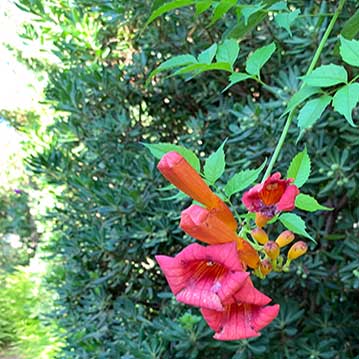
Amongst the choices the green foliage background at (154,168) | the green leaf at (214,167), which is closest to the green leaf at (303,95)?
the green leaf at (214,167)

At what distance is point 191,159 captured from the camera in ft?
2.04

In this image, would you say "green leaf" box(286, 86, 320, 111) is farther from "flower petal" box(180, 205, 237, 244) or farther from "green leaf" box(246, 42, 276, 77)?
"flower petal" box(180, 205, 237, 244)

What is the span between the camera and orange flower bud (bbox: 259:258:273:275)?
0.53 metres

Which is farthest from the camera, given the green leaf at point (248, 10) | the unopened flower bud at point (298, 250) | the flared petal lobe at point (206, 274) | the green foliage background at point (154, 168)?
the green foliage background at point (154, 168)

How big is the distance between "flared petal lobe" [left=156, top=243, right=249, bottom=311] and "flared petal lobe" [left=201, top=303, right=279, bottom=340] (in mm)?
27

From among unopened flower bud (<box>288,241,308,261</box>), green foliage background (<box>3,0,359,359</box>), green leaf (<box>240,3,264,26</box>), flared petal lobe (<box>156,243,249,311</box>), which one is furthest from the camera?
green foliage background (<box>3,0,359,359</box>)

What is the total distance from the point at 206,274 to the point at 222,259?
1.4 inches

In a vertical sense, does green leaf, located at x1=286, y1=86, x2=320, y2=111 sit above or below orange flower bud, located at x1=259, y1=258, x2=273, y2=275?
above

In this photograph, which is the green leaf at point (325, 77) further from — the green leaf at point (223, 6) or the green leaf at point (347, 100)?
the green leaf at point (223, 6)

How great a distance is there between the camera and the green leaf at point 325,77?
0.63m

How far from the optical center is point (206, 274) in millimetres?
493

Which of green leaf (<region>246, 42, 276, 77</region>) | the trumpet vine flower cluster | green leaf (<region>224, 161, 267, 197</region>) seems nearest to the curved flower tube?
the trumpet vine flower cluster

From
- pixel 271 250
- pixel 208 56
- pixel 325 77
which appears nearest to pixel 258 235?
pixel 271 250

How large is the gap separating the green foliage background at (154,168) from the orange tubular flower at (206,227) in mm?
899
